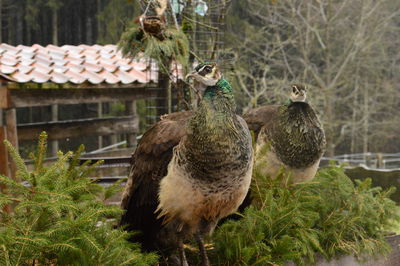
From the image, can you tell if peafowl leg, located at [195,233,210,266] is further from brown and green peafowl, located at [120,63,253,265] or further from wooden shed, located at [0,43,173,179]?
wooden shed, located at [0,43,173,179]

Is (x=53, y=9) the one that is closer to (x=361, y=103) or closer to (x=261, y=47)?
(x=261, y=47)

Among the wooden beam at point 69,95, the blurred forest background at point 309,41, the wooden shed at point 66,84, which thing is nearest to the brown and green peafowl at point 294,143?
the wooden shed at point 66,84

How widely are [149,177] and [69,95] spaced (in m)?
4.33

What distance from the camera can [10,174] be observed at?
5469 mm

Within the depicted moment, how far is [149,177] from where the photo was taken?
9.00ft

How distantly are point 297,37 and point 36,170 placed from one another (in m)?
12.6

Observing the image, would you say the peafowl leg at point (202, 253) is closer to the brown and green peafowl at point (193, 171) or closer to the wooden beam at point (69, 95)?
the brown and green peafowl at point (193, 171)

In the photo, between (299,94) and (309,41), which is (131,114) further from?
(309,41)

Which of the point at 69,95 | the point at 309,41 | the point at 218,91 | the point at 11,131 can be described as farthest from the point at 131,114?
the point at 309,41

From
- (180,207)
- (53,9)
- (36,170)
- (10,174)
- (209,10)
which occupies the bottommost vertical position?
(10,174)

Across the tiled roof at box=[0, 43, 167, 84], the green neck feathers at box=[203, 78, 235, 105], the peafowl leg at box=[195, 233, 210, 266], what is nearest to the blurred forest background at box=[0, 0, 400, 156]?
the tiled roof at box=[0, 43, 167, 84]

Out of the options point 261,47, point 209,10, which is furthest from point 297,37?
point 209,10

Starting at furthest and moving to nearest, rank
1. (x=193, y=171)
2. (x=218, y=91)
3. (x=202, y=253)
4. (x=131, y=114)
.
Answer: (x=131, y=114), (x=202, y=253), (x=218, y=91), (x=193, y=171)

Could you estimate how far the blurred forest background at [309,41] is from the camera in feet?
46.1
